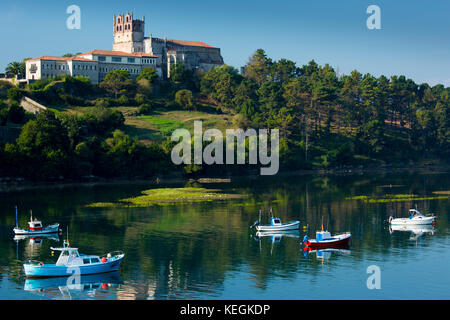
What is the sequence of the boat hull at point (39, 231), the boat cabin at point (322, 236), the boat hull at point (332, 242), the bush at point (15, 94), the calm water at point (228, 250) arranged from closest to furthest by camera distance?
the calm water at point (228, 250) → the boat hull at point (332, 242) → the boat cabin at point (322, 236) → the boat hull at point (39, 231) → the bush at point (15, 94)

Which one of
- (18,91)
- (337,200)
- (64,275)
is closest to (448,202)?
(337,200)

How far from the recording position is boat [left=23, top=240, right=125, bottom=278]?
218ft

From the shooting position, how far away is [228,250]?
79.3 metres

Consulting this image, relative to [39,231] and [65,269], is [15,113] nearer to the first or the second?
[39,231]

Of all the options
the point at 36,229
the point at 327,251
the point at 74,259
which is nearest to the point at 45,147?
the point at 36,229

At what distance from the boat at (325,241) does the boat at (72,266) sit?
2513 centimetres

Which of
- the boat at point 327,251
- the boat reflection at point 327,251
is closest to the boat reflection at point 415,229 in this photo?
the boat reflection at point 327,251

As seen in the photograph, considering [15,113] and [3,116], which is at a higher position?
[15,113]

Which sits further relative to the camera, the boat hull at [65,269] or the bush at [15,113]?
the bush at [15,113]

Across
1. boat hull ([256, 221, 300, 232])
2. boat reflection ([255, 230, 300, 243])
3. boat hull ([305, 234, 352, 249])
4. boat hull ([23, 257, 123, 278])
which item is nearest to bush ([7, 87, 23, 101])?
boat hull ([256, 221, 300, 232])

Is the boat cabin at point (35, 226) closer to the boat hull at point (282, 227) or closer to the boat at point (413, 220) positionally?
the boat hull at point (282, 227)

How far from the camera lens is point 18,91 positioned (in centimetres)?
19562

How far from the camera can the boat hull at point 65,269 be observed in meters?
66.2

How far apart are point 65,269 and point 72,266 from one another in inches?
31.2
